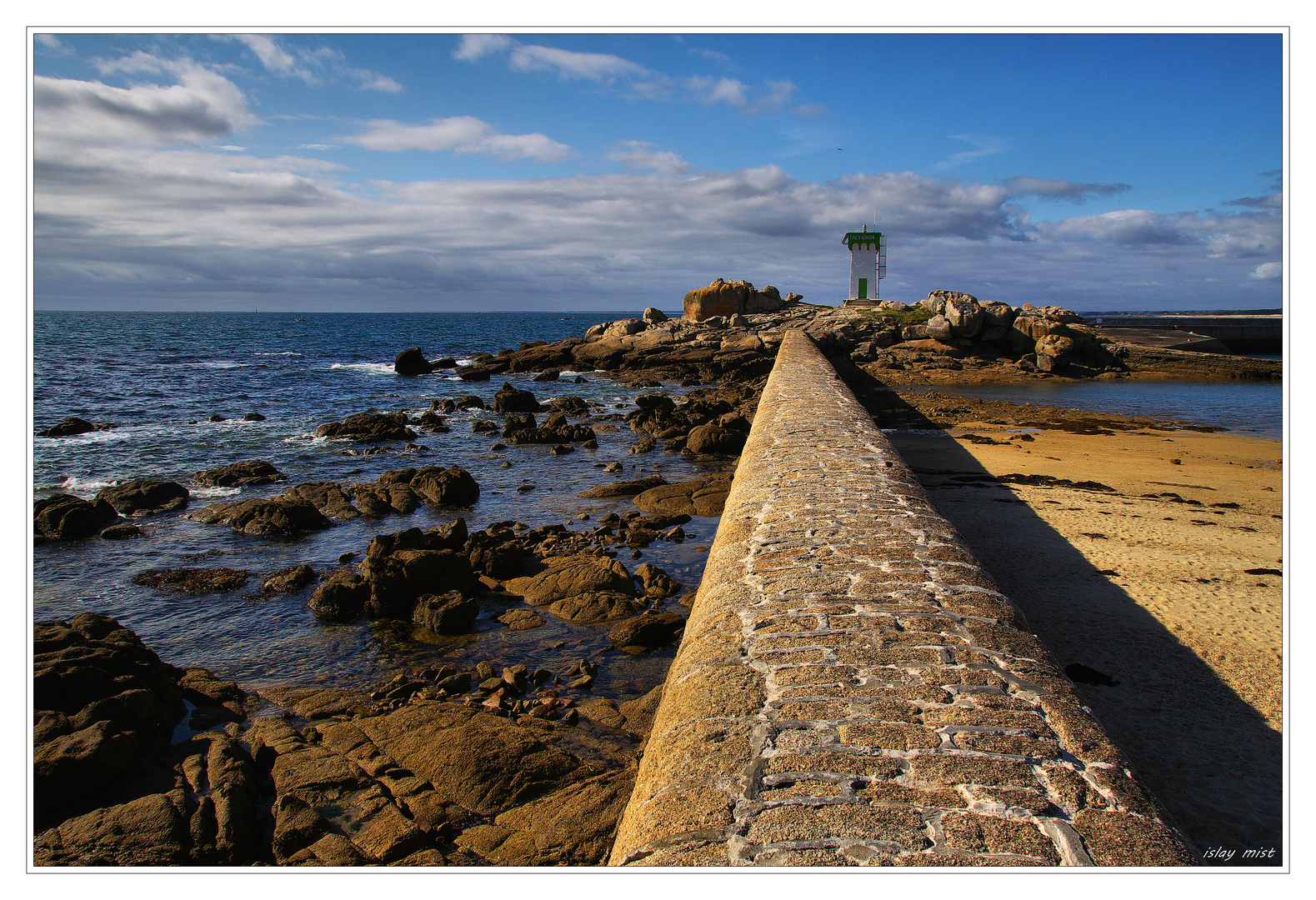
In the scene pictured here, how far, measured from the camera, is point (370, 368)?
1567 inches

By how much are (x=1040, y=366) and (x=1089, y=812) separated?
95.9 feet

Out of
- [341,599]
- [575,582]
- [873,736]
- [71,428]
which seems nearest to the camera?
[873,736]

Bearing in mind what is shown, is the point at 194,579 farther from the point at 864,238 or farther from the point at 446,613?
the point at 864,238

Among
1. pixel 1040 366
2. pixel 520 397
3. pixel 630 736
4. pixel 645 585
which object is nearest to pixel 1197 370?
pixel 1040 366

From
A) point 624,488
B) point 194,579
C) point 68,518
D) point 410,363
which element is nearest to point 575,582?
point 624,488

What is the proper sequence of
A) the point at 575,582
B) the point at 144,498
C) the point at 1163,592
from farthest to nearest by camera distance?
1. the point at 144,498
2. the point at 575,582
3. the point at 1163,592

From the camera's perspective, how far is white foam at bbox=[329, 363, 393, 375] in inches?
1473

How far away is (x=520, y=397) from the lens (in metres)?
22.4

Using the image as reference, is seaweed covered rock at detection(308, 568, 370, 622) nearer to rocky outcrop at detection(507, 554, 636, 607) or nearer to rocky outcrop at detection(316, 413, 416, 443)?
rocky outcrop at detection(507, 554, 636, 607)

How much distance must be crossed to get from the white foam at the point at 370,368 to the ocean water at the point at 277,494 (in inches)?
112

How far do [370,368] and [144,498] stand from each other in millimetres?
30127

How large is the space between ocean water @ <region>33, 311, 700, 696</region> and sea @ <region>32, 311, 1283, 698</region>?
0.10 feet

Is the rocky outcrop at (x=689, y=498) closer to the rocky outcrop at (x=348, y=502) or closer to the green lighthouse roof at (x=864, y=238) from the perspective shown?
the rocky outcrop at (x=348, y=502)

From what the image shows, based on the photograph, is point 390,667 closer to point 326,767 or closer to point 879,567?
point 326,767
